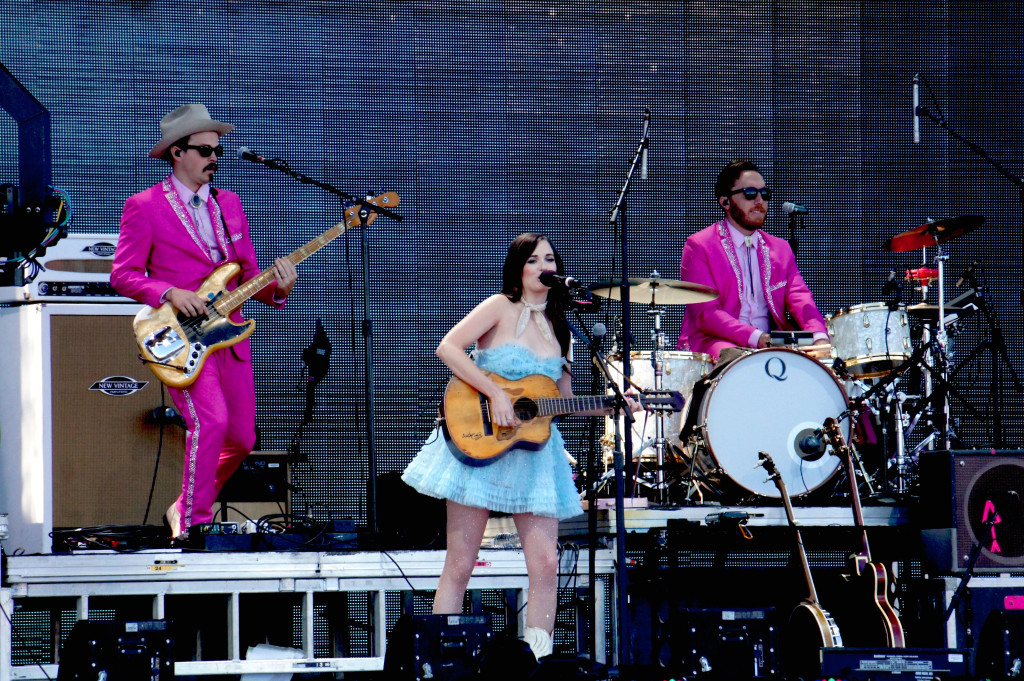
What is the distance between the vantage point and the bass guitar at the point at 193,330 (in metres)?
5.41

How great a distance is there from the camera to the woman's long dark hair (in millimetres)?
4934

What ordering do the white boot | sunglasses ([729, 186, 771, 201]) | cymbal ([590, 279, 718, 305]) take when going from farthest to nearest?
1. sunglasses ([729, 186, 771, 201])
2. cymbal ([590, 279, 718, 305])
3. the white boot

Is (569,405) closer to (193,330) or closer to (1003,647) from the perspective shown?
(193,330)

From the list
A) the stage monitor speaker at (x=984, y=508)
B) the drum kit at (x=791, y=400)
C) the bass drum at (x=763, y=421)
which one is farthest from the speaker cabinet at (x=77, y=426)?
the stage monitor speaker at (x=984, y=508)

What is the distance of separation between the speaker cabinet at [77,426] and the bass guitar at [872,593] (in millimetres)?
3031

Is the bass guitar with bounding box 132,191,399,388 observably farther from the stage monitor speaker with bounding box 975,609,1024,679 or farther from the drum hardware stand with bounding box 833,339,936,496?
the stage monitor speaker with bounding box 975,609,1024,679

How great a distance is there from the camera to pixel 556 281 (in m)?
4.75

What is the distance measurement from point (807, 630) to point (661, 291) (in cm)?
175

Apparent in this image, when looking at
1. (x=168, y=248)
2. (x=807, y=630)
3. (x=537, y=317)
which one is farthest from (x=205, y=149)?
(x=807, y=630)

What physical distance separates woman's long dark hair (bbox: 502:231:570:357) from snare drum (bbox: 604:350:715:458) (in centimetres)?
137

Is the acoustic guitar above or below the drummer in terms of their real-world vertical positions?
below

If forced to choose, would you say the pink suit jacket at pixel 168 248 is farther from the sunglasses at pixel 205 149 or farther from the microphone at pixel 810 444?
the microphone at pixel 810 444

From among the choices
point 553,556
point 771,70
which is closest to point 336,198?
point 771,70

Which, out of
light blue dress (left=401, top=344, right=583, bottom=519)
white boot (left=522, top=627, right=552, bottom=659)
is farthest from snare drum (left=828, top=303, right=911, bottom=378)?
white boot (left=522, top=627, right=552, bottom=659)
